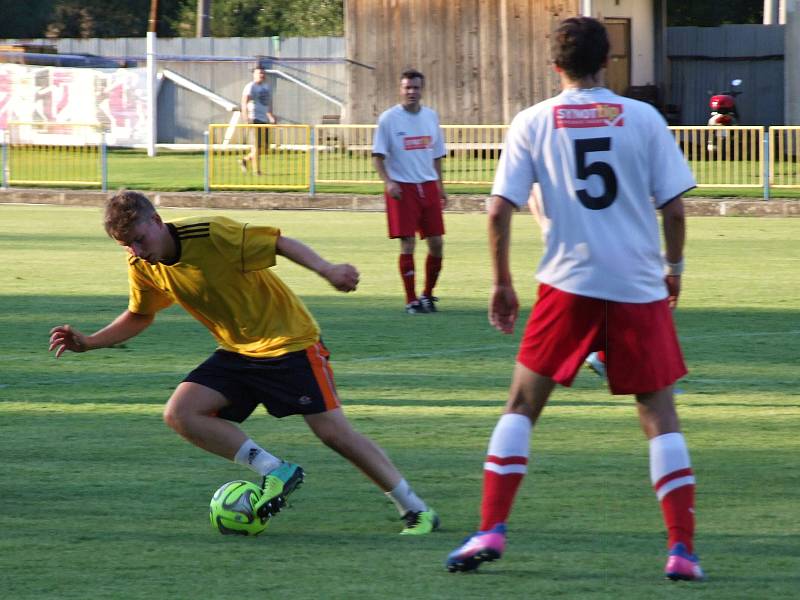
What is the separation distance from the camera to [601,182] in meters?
5.24

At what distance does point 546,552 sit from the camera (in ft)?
18.3

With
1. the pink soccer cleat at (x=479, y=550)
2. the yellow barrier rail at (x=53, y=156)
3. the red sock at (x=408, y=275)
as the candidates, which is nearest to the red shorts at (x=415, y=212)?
the red sock at (x=408, y=275)

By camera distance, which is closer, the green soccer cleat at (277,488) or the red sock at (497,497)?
the red sock at (497,497)

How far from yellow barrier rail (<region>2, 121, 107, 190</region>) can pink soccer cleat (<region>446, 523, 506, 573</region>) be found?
68.9 ft

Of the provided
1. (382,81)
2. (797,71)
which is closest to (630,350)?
(797,71)

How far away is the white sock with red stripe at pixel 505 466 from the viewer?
5340 millimetres

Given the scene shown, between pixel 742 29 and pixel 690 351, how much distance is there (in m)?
23.8

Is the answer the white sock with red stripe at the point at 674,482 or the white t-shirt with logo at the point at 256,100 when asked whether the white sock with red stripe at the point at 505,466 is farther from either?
the white t-shirt with logo at the point at 256,100

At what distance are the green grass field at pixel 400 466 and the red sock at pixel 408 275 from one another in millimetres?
347

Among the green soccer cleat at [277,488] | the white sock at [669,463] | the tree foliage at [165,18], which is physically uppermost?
the tree foliage at [165,18]

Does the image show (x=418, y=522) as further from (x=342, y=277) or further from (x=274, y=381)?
(x=342, y=277)

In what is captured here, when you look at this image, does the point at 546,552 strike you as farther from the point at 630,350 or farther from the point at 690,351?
the point at 690,351

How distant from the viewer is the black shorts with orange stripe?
5.88m

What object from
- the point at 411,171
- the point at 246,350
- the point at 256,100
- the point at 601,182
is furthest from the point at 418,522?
the point at 256,100
